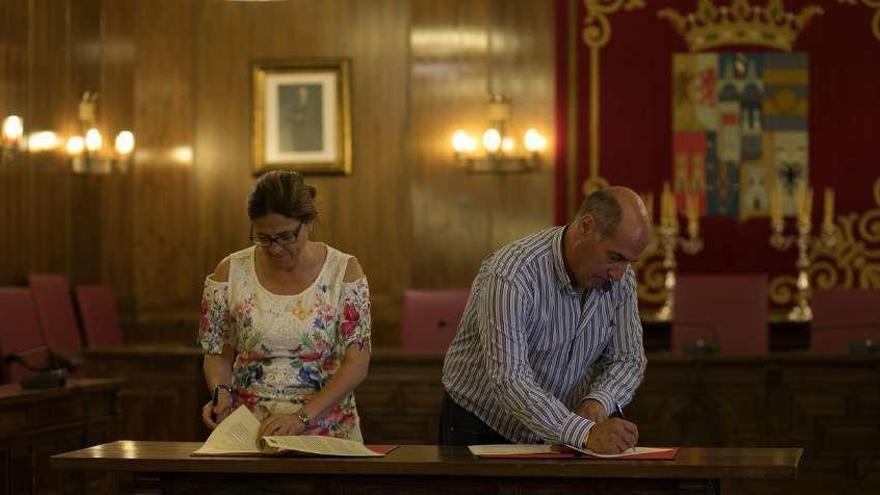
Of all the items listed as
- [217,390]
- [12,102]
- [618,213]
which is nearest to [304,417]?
[217,390]

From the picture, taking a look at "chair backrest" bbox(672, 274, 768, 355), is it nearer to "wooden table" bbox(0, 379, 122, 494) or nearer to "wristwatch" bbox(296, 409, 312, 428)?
"wooden table" bbox(0, 379, 122, 494)

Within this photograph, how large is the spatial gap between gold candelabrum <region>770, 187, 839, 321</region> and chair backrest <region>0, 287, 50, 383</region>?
15.5 ft

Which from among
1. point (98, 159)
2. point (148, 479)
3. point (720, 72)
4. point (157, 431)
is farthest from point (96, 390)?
point (720, 72)

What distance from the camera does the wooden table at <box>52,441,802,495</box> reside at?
11.1 ft

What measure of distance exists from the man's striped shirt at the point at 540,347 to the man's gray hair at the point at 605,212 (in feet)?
0.55

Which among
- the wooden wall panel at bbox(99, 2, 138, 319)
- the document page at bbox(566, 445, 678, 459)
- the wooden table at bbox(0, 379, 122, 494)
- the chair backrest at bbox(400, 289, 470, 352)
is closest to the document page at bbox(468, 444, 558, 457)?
the document page at bbox(566, 445, 678, 459)

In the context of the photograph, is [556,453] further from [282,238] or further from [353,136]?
[353,136]

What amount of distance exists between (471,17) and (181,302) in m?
2.96

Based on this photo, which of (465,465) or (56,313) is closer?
(465,465)

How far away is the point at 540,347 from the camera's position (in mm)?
3816

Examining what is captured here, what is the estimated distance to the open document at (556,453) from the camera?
349 centimetres

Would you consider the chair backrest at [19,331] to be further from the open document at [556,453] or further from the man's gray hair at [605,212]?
the man's gray hair at [605,212]

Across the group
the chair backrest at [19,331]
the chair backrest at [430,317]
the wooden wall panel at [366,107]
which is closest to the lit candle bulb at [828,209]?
the wooden wall panel at [366,107]

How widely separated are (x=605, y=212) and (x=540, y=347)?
0.43 meters
